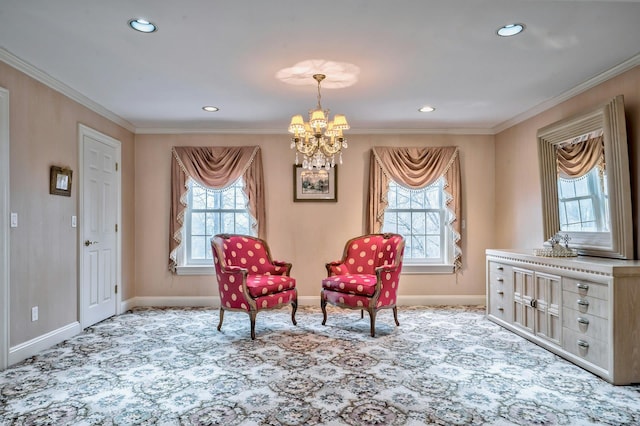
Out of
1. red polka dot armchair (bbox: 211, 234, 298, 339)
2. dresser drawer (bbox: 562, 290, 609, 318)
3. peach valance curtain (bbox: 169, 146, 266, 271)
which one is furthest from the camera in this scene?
peach valance curtain (bbox: 169, 146, 266, 271)

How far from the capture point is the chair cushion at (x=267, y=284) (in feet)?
13.3

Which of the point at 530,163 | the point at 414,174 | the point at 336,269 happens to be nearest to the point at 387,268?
the point at 336,269

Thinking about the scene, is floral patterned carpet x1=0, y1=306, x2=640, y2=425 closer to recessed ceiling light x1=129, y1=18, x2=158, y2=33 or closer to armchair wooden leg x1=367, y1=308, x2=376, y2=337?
armchair wooden leg x1=367, y1=308, x2=376, y2=337

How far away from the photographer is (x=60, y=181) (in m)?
3.78

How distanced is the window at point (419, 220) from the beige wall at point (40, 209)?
12.4ft

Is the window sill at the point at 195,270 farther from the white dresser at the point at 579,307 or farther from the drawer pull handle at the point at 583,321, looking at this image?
the drawer pull handle at the point at 583,321

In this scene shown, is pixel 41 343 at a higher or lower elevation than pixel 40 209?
lower

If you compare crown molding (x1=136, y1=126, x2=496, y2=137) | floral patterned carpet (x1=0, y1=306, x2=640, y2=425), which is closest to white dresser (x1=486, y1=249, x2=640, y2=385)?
floral patterned carpet (x1=0, y1=306, x2=640, y2=425)

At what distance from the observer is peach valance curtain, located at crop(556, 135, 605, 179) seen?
11.3 ft

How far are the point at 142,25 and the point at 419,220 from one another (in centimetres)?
416

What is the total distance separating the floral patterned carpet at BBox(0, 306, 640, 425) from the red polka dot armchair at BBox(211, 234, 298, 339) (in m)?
0.30

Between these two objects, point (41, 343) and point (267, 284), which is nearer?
point (41, 343)

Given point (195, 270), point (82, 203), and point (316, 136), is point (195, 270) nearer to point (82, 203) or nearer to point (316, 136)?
point (82, 203)

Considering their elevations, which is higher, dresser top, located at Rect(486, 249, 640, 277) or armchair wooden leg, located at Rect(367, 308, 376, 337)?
dresser top, located at Rect(486, 249, 640, 277)
